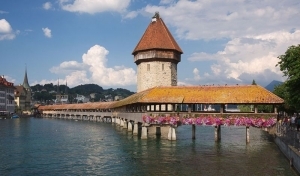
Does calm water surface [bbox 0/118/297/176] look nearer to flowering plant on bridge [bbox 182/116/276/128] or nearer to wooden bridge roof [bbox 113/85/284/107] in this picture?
flowering plant on bridge [bbox 182/116/276/128]

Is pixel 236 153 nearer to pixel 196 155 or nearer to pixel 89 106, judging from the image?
pixel 196 155

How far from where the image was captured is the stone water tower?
46.3 meters

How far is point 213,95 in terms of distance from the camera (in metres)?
27.7

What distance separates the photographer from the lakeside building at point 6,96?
98.8 metres

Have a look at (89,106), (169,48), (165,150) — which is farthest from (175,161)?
(89,106)

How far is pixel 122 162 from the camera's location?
2016cm

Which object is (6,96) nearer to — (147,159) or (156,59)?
(156,59)

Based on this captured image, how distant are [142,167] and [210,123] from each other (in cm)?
926

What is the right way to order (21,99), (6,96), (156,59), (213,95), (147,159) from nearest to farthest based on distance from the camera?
(147,159) < (213,95) < (156,59) < (6,96) < (21,99)

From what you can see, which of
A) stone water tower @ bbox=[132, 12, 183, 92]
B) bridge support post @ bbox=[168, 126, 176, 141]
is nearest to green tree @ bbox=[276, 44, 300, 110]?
bridge support post @ bbox=[168, 126, 176, 141]

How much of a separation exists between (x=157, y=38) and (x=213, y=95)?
21.4 metres

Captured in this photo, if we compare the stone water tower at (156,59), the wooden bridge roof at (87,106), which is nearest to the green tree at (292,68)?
the stone water tower at (156,59)

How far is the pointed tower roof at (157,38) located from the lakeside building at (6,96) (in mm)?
60663

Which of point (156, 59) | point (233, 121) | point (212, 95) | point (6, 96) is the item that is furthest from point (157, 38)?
point (6, 96)
